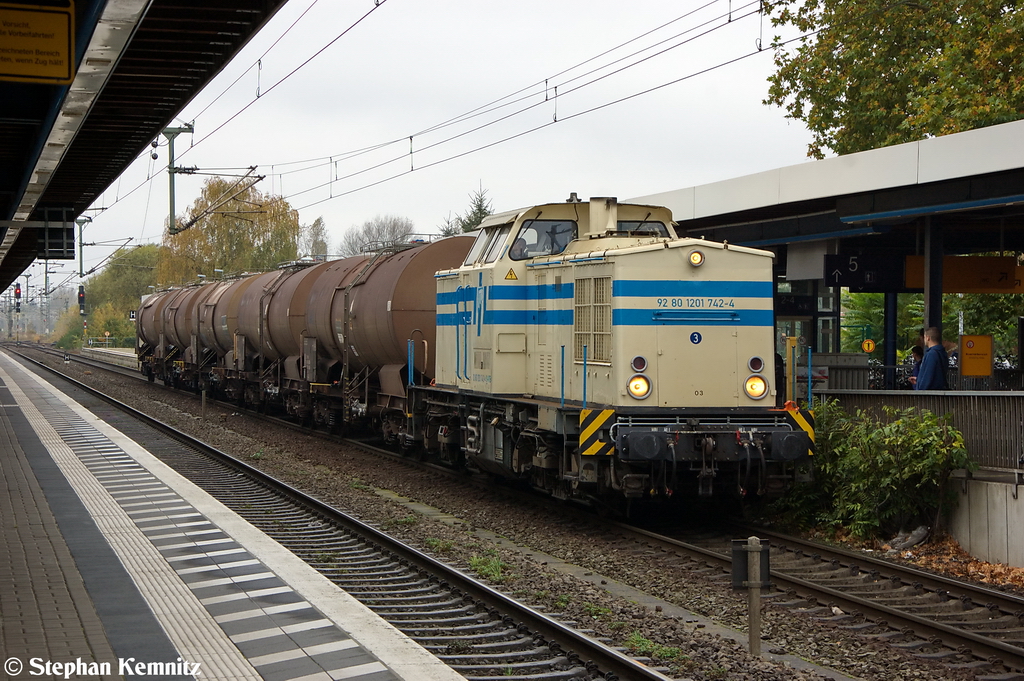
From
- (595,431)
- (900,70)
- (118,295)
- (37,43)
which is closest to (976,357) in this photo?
(595,431)

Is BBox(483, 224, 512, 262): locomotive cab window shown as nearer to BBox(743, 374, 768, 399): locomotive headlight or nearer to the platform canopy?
BBox(743, 374, 768, 399): locomotive headlight

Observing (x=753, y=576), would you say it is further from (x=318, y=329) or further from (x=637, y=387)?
(x=318, y=329)

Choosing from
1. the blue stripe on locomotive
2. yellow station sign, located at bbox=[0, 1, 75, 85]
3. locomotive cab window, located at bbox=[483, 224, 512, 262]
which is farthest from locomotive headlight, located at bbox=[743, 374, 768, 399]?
yellow station sign, located at bbox=[0, 1, 75, 85]

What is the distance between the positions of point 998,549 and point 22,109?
12.5 meters

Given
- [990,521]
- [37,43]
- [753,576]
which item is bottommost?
[990,521]

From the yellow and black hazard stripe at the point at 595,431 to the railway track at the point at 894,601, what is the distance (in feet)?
3.70

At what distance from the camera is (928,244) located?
14273 mm

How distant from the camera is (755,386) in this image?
11.6 metres

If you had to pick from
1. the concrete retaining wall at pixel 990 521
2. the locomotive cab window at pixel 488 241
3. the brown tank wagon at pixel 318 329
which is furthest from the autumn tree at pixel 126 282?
the concrete retaining wall at pixel 990 521

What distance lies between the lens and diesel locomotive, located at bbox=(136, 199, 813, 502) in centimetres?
1109

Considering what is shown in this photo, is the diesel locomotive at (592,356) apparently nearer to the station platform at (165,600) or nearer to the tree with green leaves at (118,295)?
the station platform at (165,600)

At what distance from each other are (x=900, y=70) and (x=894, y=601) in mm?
26182

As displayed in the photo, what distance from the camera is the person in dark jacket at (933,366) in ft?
42.7

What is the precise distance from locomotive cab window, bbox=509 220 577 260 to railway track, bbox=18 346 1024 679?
3.99 metres
